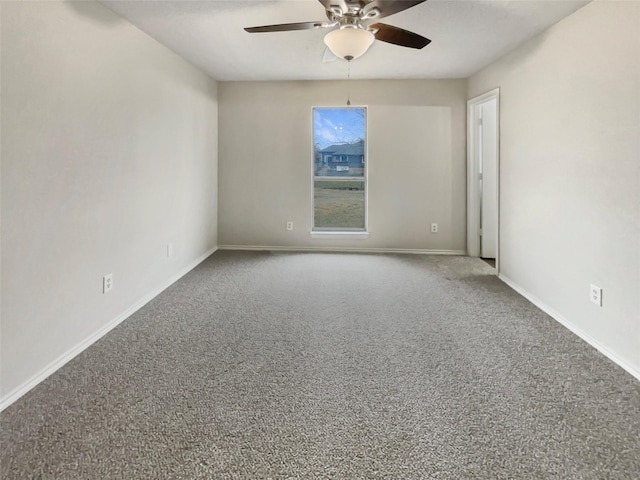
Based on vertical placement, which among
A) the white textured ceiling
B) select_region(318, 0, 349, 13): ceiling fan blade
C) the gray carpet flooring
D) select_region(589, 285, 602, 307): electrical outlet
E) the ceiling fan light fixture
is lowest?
the gray carpet flooring

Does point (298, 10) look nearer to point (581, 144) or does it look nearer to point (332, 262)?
point (581, 144)

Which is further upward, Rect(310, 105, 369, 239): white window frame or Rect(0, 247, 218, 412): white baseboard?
Rect(310, 105, 369, 239): white window frame

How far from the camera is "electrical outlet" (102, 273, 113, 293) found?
7.89 ft

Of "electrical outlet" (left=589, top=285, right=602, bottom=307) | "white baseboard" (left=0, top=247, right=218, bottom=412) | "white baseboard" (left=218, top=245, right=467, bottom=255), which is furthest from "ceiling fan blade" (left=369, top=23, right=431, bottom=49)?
"white baseboard" (left=218, top=245, right=467, bottom=255)

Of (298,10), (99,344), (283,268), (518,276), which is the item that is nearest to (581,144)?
(518,276)

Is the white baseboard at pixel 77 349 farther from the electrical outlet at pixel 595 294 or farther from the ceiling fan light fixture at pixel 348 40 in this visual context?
the electrical outlet at pixel 595 294

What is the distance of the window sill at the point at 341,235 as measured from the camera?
15.9ft

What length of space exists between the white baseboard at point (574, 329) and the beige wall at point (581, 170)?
0.5 inches

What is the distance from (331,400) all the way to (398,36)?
231 centimetres

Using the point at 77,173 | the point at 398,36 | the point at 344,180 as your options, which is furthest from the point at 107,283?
the point at 344,180

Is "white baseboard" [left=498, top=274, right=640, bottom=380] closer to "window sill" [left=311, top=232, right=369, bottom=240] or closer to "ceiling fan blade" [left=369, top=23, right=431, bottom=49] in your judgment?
"window sill" [left=311, top=232, right=369, bottom=240]

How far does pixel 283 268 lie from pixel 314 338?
1.80 m

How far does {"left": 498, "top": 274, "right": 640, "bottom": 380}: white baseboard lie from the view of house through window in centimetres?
223

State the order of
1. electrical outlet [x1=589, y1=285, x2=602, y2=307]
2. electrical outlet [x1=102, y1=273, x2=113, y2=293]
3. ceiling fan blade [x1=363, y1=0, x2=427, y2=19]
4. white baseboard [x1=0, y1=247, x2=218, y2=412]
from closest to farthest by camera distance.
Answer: white baseboard [x1=0, y1=247, x2=218, y2=412] → ceiling fan blade [x1=363, y1=0, x2=427, y2=19] → electrical outlet [x1=589, y1=285, x2=602, y2=307] → electrical outlet [x1=102, y1=273, x2=113, y2=293]
